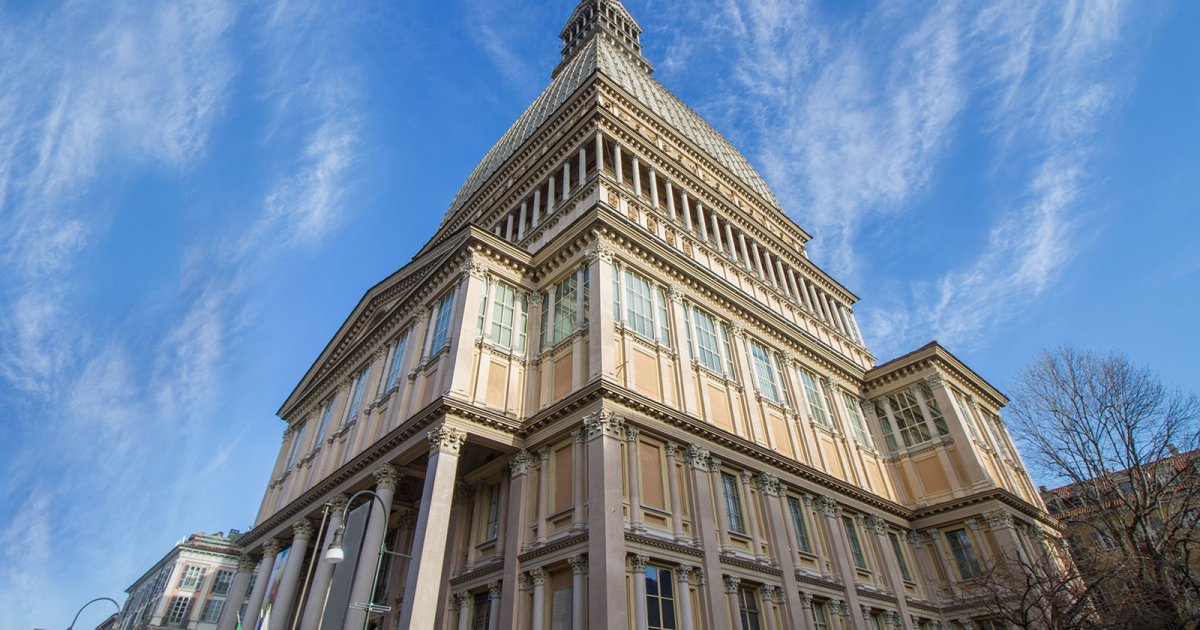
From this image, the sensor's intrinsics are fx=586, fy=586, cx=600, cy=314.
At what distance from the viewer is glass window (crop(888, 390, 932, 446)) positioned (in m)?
33.0

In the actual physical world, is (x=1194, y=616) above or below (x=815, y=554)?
below

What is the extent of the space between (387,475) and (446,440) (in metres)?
3.82

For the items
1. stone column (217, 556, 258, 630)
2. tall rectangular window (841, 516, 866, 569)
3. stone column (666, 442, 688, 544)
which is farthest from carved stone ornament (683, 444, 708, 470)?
stone column (217, 556, 258, 630)

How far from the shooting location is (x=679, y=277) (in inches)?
1068

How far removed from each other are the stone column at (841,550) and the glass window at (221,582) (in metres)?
74.0

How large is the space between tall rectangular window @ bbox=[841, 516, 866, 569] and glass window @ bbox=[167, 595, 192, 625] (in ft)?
245

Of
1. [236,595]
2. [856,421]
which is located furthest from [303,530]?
[856,421]

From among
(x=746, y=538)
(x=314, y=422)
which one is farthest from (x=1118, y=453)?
(x=314, y=422)

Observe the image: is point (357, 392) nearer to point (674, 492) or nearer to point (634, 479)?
point (634, 479)

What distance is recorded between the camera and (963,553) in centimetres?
2889

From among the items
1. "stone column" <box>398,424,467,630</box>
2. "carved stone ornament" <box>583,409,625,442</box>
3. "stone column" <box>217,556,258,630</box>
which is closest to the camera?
"stone column" <box>398,424,467,630</box>

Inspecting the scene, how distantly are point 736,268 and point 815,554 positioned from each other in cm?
1632

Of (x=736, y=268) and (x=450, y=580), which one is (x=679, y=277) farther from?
(x=450, y=580)

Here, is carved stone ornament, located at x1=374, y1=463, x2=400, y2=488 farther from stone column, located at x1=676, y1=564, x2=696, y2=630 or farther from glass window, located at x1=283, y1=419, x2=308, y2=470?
glass window, located at x1=283, y1=419, x2=308, y2=470
